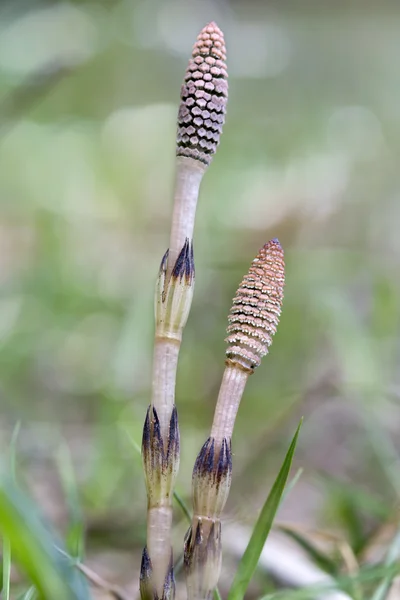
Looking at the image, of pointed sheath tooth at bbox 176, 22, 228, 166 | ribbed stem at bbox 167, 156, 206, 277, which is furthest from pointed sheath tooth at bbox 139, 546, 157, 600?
pointed sheath tooth at bbox 176, 22, 228, 166

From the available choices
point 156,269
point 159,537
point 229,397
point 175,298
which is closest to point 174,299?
point 175,298

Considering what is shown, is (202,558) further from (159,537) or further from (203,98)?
(203,98)

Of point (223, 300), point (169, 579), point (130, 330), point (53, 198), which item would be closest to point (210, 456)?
point (169, 579)

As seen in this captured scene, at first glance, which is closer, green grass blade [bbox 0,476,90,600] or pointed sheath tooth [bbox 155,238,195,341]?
green grass blade [bbox 0,476,90,600]

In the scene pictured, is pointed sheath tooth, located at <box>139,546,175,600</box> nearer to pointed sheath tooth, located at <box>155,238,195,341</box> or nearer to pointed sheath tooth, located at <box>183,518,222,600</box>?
pointed sheath tooth, located at <box>183,518,222,600</box>

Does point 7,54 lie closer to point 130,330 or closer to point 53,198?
point 53,198

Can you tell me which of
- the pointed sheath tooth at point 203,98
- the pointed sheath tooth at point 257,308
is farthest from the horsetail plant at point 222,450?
the pointed sheath tooth at point 203,98

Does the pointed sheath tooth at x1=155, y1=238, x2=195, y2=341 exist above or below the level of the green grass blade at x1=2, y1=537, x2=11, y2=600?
above
